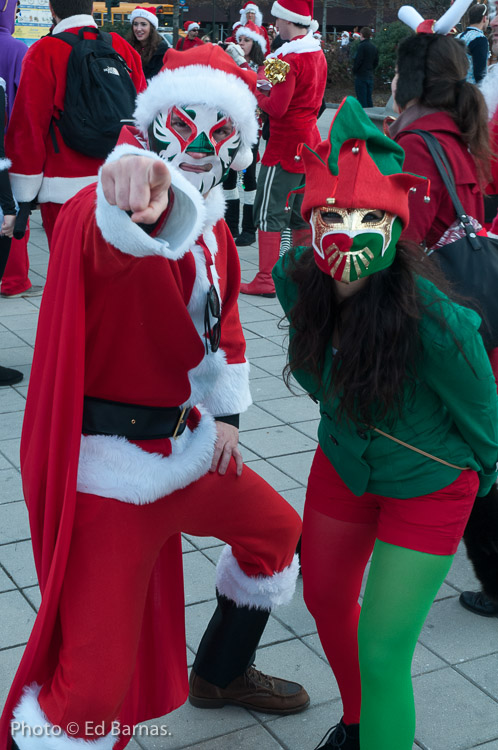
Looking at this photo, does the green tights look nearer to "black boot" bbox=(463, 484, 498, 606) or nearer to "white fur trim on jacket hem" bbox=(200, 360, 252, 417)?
"white fur trim on jacket hem" bbox=(200, 360, 252, 417)

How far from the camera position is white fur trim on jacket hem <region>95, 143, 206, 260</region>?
1.93 m

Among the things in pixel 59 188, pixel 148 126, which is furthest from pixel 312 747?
pixel 59 188

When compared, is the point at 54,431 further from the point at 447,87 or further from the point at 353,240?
the point at 447,87

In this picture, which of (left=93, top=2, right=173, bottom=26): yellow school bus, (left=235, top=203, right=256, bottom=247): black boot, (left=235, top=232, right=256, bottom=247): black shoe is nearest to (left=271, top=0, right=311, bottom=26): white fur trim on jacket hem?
(left=235, top=203, right=256, bottom=247): black boot

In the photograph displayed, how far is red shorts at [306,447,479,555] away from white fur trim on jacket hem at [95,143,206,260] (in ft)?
2.90

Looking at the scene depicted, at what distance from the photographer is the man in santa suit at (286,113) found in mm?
7070

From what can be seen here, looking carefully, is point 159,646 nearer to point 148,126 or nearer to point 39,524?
point 39,524

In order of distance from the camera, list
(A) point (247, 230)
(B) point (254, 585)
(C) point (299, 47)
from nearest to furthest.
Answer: (B) point (254, 585) < (C) point (299, 47) < (A) point (247, 230)

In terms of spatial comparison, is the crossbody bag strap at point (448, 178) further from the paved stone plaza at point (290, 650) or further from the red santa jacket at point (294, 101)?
the red santa jacket at point (294, 101)

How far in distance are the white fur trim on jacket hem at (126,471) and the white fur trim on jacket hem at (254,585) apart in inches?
19.2

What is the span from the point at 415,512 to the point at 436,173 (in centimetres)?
138

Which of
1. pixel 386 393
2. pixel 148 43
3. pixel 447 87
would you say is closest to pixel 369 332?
pixel 386 393

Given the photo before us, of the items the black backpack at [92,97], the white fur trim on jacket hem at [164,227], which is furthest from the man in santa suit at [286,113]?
the white fur trim on jacket hem at [164,227]

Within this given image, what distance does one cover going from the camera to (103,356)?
2.21 meters
